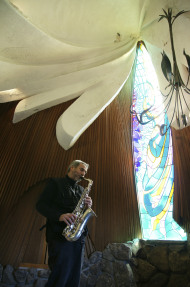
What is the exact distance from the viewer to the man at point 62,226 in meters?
1.59

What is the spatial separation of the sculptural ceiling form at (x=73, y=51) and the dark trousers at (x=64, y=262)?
243cm

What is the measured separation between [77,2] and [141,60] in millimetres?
1976

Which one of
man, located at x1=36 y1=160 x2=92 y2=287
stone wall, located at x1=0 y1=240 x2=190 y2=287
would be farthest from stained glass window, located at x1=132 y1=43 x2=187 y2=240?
man, located at x1=36 y1=160 x2=92 y2=287

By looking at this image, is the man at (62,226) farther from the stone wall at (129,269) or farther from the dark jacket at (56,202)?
the stone wall at (129,269)

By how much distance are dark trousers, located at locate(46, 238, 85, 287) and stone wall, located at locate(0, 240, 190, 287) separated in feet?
4.92

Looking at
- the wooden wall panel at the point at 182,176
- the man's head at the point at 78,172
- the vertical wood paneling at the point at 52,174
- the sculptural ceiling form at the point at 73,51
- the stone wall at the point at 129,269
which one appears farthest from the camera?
the sculptural ceiling form at the point at 73,51

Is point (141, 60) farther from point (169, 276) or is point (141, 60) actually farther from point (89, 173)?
point (169, 276)

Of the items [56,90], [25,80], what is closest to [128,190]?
[56,90]

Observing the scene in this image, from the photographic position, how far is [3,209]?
3.29 meters

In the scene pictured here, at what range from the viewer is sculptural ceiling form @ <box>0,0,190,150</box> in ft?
12.6

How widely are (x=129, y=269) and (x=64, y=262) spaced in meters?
1.80

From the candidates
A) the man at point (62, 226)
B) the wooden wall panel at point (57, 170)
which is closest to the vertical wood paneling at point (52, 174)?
the wooden wall panel at point (57, 170)

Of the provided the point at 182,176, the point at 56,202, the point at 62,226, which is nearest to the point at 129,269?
the point at 182,176

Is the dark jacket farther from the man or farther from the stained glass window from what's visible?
the stained glass window
